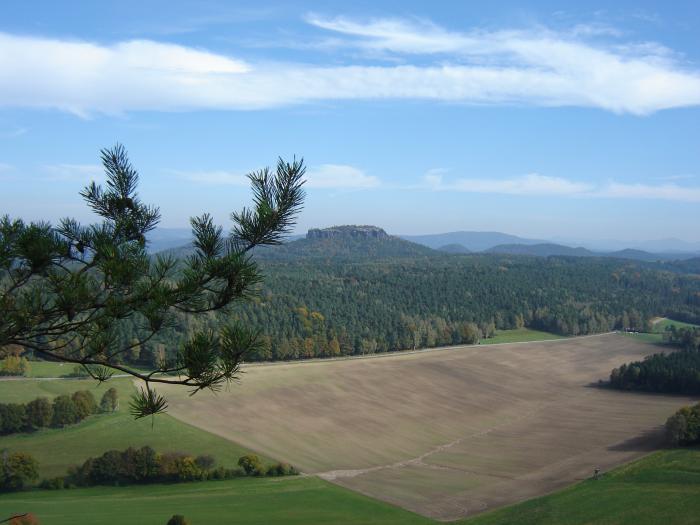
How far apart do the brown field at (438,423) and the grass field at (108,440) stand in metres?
1.93

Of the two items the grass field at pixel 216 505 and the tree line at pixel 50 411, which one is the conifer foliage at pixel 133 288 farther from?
the tree line at pixel 50 411

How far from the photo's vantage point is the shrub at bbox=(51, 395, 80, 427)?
41.1m

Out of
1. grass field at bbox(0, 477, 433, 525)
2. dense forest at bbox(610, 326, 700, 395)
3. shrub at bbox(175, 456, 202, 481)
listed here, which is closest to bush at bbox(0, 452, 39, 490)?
grass field at bbox(0, 477, 433, 525)

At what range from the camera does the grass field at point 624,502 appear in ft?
90.6

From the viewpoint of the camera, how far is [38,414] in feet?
131

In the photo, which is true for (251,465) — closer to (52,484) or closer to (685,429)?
(52,484)

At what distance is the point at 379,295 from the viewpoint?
4156 inches

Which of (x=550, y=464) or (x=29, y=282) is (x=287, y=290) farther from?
(x=29, y=282)

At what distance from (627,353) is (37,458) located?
227 ft

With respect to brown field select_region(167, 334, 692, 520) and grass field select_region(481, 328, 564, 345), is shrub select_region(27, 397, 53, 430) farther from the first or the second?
grass field select_region(481, 328, 564, 345)

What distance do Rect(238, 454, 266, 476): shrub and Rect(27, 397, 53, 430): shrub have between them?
48.6 ft

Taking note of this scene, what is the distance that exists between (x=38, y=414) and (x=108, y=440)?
5.98 metres

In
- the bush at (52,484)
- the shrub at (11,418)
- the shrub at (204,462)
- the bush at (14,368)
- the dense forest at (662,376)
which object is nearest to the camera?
the bush at (52,484)

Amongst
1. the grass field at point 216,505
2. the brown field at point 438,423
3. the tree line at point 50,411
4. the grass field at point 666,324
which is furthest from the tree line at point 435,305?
the grass field at point 216,505
